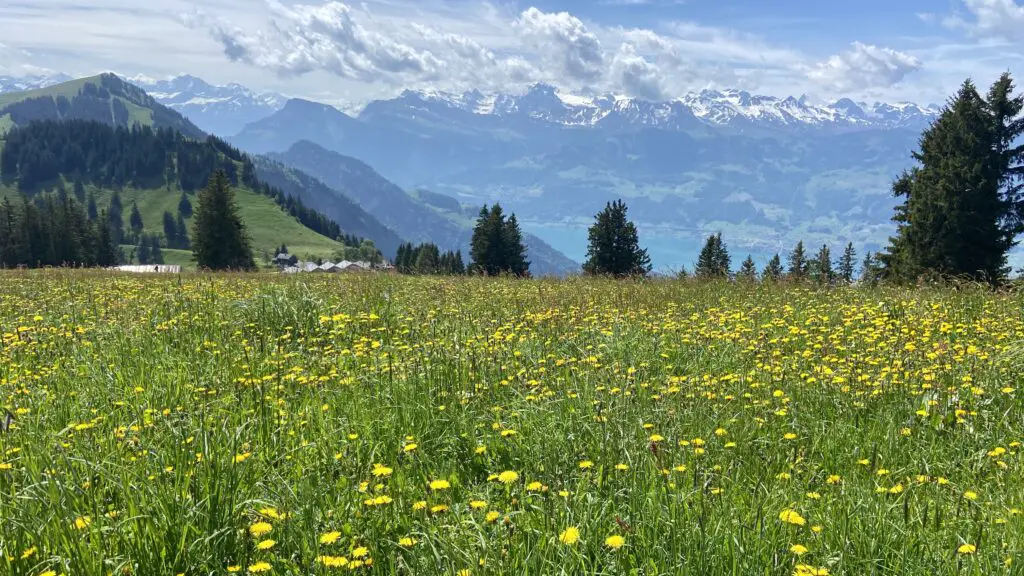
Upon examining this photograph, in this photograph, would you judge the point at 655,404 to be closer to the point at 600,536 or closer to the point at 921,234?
the point at 600,536

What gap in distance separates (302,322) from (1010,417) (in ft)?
28.0

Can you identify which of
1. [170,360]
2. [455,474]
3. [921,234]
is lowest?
[455,474]

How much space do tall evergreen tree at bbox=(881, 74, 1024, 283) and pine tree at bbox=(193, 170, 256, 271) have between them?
64068 mm

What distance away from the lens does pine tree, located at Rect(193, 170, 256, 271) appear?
217ft

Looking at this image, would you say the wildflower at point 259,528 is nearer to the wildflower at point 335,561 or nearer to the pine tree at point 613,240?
the wildflower at point 335,561

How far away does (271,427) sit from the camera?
4.59m

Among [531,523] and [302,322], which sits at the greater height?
[302,322]

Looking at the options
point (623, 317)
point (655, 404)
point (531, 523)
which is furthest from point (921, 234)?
point (531, 523)

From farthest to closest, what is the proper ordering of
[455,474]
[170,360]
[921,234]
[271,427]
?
[921,234] < [170,360] < [271,427] < [455,474]

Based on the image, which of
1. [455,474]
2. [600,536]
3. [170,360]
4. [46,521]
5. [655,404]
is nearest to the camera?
[46,521]

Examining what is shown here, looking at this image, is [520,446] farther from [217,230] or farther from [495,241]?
[495,241]

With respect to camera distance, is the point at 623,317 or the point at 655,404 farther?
the point at 623,317

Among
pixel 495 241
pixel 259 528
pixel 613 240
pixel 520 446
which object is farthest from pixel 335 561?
pixel 495 241

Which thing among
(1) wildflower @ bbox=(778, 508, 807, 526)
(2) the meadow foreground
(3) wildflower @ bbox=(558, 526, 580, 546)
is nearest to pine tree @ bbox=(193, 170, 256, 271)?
(2) the meadow foreground
